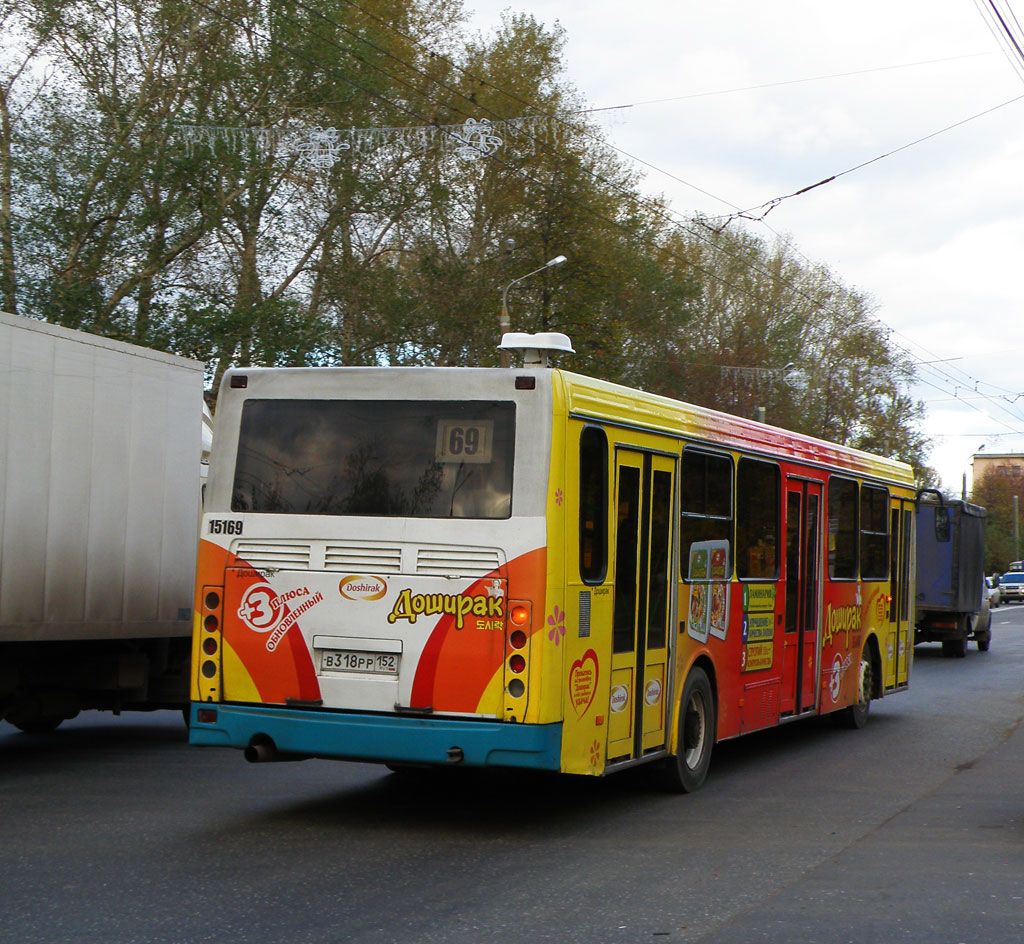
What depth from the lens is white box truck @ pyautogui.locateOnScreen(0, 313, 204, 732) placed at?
989 centimetres


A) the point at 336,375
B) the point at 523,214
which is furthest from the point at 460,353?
the point at 336,375

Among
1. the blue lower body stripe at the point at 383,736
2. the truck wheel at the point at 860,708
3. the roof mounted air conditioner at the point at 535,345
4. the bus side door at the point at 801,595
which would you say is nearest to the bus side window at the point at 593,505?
the roof mounted air conditioner at the point at 535,345

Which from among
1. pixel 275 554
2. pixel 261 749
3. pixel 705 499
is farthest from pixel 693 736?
pixel 275 554

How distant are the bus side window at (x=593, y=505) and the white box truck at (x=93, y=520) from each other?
13.5ft

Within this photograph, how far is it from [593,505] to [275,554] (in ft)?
6.14

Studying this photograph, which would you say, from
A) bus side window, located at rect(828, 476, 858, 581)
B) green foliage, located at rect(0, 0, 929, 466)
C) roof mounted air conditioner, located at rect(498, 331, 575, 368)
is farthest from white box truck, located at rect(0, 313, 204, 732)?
green foliage, located at rect(0, 0, 929, 466)

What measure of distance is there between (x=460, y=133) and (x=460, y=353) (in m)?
8.21

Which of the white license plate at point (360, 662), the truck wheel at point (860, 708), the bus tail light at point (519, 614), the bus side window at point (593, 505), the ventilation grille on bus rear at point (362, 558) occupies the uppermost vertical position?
the bus side window at point (593, 505)

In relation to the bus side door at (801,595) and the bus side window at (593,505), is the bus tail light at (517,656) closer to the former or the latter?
the bus side window at (593,505)

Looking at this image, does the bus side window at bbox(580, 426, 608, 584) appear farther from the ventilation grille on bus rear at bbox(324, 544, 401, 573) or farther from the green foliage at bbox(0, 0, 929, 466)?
the green foliage at bbox(0, 0, 929, 466)

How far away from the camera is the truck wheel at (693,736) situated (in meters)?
9.64

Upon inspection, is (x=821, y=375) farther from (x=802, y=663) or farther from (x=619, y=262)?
(x=802, y=663)

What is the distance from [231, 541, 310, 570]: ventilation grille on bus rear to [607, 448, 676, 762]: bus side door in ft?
6.03

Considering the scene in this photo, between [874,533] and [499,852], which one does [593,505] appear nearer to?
[499,852]
